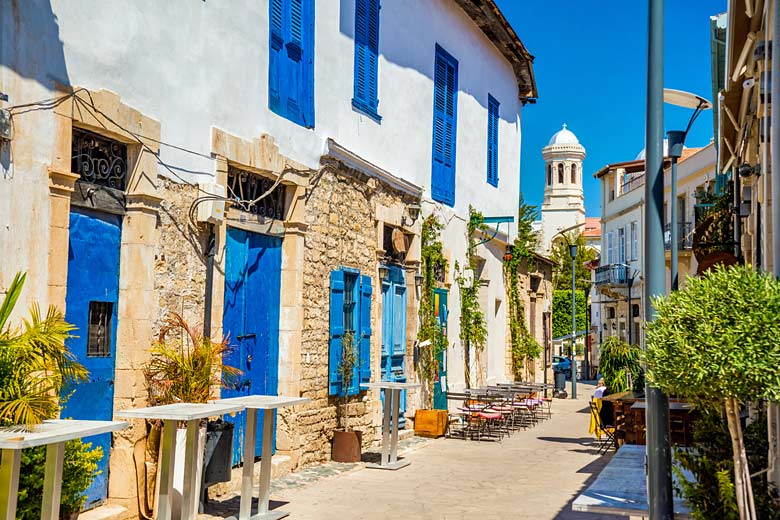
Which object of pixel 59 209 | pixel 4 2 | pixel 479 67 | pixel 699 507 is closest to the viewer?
pixel 699 507

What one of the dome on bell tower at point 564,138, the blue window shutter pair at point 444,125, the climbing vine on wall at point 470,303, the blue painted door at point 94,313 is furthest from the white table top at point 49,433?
the dome on bell tower at point 564,138

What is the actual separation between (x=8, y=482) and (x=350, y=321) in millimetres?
6940

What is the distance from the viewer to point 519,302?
66.3ft

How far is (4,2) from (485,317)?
42.9ft

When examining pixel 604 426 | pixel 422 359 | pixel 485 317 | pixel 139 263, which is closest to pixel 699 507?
pixel 139 263

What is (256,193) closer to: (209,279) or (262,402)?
(209,279)

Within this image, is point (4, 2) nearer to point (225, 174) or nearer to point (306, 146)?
point (225, 174)

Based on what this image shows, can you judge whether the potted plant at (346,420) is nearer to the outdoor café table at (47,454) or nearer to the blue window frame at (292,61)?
the blue window frame at (292,61)

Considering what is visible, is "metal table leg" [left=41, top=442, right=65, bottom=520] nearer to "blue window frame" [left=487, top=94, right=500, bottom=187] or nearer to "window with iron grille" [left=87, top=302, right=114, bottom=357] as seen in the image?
"window with iron grille" [left=87, top=302, right=114, bottom=357]

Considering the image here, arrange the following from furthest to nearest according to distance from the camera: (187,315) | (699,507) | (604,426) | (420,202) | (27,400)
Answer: (420,202) → (604,426) → (187,315) → (699,507) → (27,400)

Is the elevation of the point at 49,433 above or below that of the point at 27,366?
below

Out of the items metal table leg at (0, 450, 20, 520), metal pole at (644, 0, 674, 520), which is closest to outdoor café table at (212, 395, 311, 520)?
metal table leg at (0, 450, 20, 520)

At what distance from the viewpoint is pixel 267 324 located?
961 centimetres

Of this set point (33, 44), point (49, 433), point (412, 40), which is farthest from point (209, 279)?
point (412, 40)
